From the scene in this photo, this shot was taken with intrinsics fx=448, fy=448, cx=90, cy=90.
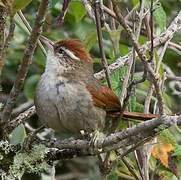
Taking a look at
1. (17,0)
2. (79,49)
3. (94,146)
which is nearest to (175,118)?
(94,146)

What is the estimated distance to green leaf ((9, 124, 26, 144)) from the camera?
11.7 feet

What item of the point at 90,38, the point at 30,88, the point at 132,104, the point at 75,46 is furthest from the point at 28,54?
the point at 30,88

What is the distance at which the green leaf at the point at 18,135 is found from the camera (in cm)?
357

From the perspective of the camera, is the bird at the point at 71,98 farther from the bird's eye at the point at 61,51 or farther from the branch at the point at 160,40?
the branch at the point at 160,40

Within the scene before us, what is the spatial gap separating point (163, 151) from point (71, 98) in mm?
956

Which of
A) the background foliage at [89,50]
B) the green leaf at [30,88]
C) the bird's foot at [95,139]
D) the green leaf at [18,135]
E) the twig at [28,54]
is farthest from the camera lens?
the green leaf at [30,88]

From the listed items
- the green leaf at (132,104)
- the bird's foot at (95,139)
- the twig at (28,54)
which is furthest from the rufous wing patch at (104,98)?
the twig at (28,54)

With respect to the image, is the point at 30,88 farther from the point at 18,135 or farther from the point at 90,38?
the point at 18,135

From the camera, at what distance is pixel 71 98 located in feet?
11.3

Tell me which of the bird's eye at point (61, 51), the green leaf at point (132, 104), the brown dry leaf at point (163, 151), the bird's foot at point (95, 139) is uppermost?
the bird's eye at point (61, 51)

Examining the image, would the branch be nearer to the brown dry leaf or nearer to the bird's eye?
the bird's eye

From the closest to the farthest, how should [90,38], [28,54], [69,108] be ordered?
[28,54] → [69,108] → [90,38]

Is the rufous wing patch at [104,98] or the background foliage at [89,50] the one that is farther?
the background foliage at [89,50]

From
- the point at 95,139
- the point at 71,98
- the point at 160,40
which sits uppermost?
the point at 160,40
